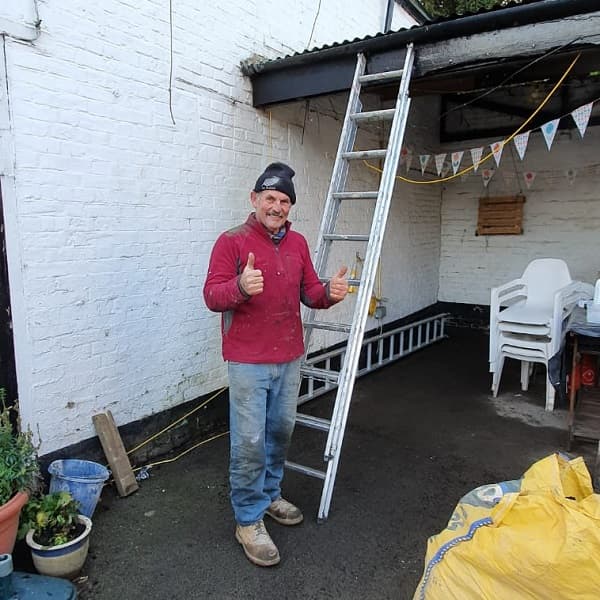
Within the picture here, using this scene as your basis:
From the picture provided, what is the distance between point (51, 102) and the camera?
8.50ft

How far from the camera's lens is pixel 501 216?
718cm

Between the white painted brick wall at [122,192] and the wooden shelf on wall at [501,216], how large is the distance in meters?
4.43

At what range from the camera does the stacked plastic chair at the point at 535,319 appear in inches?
174

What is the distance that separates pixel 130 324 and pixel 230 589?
166 cm

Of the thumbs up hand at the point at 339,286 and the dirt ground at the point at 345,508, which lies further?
the thumbs up hand at the point at 339,286

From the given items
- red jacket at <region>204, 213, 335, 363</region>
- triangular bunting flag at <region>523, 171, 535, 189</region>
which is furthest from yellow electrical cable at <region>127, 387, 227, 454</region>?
triangular bunting flag at <region>523, 171, 535, 189</region>

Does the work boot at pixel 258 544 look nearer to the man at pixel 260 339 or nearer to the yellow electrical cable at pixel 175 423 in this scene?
the man at pixel 260 339

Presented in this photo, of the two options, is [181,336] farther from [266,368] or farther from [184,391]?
[266,368]

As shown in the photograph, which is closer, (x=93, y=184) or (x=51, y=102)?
(x=51, y=102)

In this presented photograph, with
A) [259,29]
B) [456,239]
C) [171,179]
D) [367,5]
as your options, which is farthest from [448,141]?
[171,179]

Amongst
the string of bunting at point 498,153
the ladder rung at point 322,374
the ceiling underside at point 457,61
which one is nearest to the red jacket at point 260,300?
the ladder rung at point 322,374

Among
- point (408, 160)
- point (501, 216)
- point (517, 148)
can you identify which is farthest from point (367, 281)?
point (501, 216)

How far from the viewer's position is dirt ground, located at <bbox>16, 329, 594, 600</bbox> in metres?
2.26

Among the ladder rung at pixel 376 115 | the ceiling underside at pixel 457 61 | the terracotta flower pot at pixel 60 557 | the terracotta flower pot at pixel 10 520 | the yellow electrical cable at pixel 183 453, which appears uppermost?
the ceiling underside at pixel 457 61
